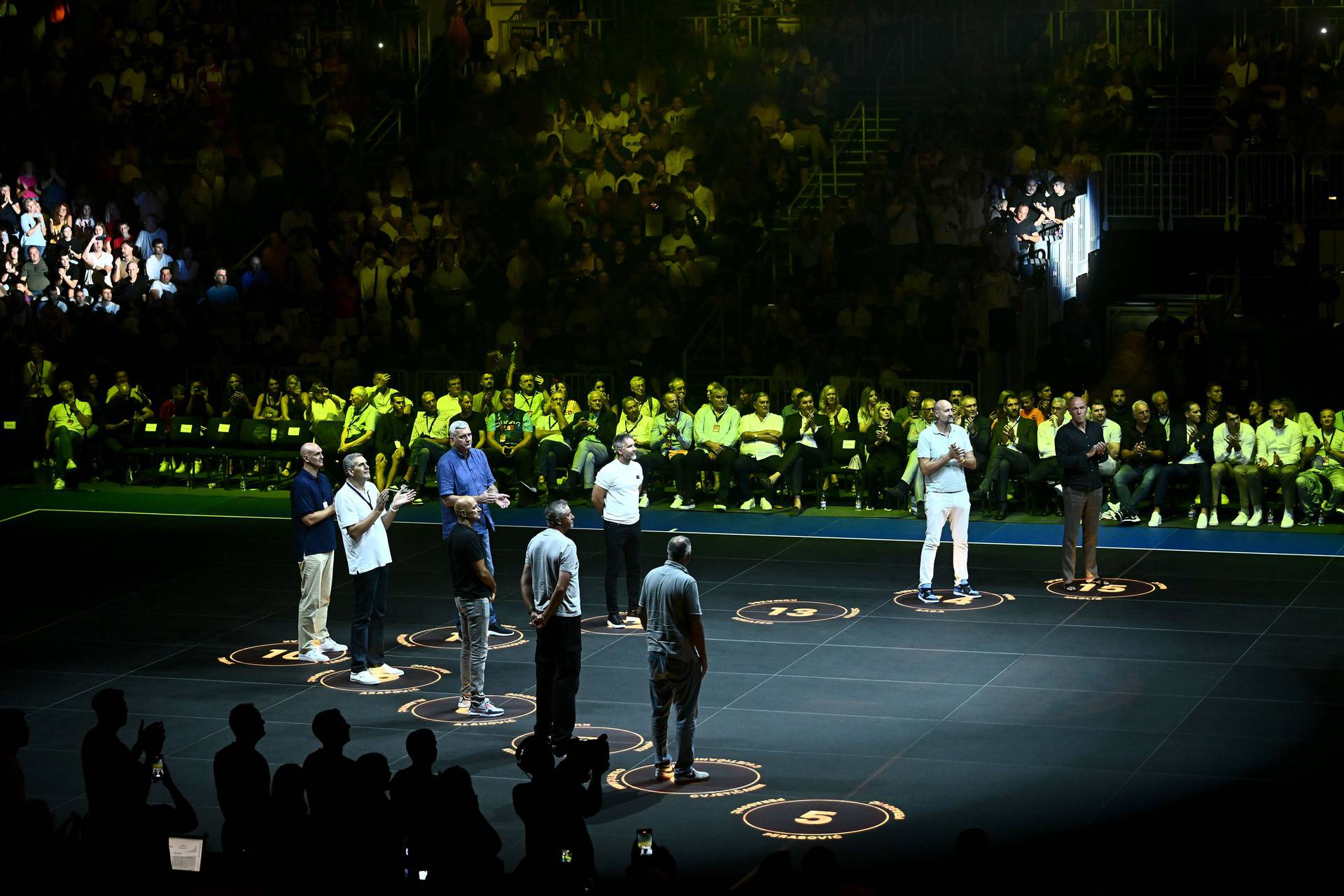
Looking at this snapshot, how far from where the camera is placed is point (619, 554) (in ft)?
54.6

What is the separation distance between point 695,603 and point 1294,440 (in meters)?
12.4

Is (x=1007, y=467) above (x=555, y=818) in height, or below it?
above

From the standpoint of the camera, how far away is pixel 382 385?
25.4 m

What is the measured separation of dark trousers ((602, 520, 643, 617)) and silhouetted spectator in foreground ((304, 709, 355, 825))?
8.27 m

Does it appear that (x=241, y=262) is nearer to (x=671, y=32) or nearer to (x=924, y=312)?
(x=671, y=32)

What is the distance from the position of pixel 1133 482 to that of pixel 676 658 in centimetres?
1215

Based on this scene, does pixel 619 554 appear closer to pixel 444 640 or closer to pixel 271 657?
pixel 444 640

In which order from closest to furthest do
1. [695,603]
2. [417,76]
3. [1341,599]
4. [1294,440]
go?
[695,603] → [1341,599] → [1294,440] → [417,76]

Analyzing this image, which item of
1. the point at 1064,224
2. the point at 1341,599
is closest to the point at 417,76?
the point at 1064,224

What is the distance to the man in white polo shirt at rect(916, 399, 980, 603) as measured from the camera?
57.6 feet

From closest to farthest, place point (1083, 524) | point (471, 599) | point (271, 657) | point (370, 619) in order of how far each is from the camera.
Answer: point (471, 599) → point (370, 619) → point (271, 657) → point (1083, 524)

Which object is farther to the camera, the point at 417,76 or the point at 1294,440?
the point at 417,76

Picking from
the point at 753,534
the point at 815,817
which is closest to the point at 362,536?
the point at 815,817

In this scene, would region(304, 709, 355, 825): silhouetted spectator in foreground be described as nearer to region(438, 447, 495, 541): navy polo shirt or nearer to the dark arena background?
the dark arena background
